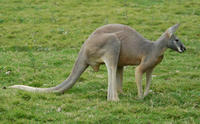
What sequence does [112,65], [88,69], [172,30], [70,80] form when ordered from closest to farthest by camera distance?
[112,65] → [172,30] → [70,80] → [88,69]

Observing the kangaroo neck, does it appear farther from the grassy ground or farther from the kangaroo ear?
the grassy ground

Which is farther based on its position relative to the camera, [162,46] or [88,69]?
[88,69]

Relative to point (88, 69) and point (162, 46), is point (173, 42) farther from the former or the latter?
point (88, 69)

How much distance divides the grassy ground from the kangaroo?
1.22ft

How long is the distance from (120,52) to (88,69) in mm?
3225

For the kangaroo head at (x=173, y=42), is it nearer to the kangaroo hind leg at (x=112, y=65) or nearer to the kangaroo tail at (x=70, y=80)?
the kangaroo hind leg at (x=112, y=65)

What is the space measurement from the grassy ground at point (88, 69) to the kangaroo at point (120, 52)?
1.22ft

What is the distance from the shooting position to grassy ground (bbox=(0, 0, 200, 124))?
6.09 meters

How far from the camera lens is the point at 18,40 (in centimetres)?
1376

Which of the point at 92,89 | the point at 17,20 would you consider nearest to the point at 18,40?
the point at 17,20

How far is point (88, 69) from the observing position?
1020 cm

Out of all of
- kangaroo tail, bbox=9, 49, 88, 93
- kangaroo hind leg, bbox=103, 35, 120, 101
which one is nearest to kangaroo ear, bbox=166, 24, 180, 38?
kangaroo hind leg, bbox=103, 35, 120, 101

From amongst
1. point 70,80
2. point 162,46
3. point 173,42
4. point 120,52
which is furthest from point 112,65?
point 173,42

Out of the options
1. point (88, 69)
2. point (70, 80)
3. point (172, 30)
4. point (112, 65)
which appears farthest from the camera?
point (88, 69)
